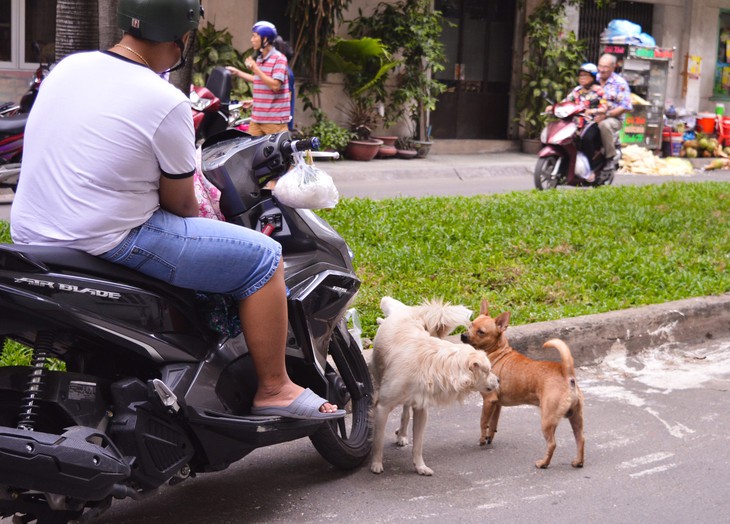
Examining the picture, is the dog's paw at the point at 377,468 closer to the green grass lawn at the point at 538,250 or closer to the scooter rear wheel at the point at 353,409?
the scooter rear wheel at the point at 353,409

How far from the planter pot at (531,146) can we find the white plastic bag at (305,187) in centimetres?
1582

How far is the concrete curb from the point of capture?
574 centimetres

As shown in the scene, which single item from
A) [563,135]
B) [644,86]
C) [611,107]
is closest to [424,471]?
[563,135]

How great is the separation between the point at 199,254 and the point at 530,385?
1857 millimetres

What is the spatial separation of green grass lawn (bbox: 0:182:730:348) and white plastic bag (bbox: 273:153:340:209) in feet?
6.74

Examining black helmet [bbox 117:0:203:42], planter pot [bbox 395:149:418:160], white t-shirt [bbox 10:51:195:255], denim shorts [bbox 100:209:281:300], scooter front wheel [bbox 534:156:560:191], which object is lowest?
planter pot [bbox 395:149:418:160]

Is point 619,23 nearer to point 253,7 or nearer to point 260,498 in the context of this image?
point 253,7

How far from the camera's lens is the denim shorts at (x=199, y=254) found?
121 inches

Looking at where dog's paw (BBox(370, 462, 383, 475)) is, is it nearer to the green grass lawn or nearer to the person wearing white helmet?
the green grass lawn

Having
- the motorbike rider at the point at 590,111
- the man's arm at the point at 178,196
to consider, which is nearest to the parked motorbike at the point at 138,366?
the man's arm at the point at 178,196

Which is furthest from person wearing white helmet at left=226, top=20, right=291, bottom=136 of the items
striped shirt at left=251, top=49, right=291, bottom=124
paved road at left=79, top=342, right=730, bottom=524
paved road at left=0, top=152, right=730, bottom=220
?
paved road at left=79, top=342, right=730, bottom=524

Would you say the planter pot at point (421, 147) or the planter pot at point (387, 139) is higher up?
the planter pot at point (387, 139)

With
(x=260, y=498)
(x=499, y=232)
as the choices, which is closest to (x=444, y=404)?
(x=260, y=498)

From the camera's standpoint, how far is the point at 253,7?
51.6ft
